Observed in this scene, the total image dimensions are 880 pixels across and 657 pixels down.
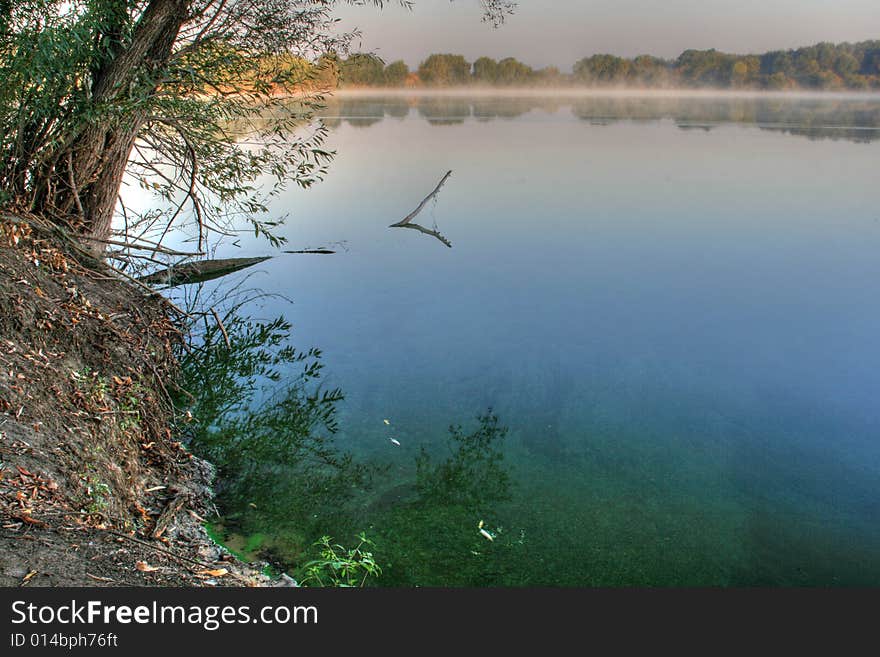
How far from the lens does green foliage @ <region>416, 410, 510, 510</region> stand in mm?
4211

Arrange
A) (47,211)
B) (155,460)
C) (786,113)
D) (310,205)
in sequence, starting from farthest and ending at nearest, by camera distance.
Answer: (786,113)
(310,205)
(47,211)
(155,460)

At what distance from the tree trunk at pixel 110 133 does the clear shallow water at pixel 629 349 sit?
199cm

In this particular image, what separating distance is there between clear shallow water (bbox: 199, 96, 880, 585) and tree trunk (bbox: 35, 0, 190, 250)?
1.99m

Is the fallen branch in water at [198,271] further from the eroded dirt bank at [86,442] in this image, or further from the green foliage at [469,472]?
the green foliage at [469,472]

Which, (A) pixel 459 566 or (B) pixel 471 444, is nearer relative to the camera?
(A) pixel 459 566

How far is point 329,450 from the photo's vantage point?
15.7 feet

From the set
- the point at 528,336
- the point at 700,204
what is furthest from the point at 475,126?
the point at 528,336

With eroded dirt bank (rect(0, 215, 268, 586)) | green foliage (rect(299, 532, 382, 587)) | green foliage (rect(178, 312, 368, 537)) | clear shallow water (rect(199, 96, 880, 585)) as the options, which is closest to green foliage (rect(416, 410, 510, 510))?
clear shallow water (rect(199, 96, 880, 585))

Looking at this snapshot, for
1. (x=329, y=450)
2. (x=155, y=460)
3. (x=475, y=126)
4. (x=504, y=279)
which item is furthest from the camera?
(x=475, y=126)

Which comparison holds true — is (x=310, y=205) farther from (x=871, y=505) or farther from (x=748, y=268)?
(x=871, y=505)

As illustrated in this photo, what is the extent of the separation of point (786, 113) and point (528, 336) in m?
32.2

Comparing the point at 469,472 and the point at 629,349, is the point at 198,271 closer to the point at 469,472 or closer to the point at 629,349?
the point at 469,472

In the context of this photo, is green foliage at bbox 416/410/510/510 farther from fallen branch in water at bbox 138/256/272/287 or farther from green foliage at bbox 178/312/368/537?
fallen branch in water at bbox 138/256/272/287

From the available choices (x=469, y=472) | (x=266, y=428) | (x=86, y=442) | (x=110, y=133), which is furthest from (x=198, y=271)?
(x=469, y=472)
